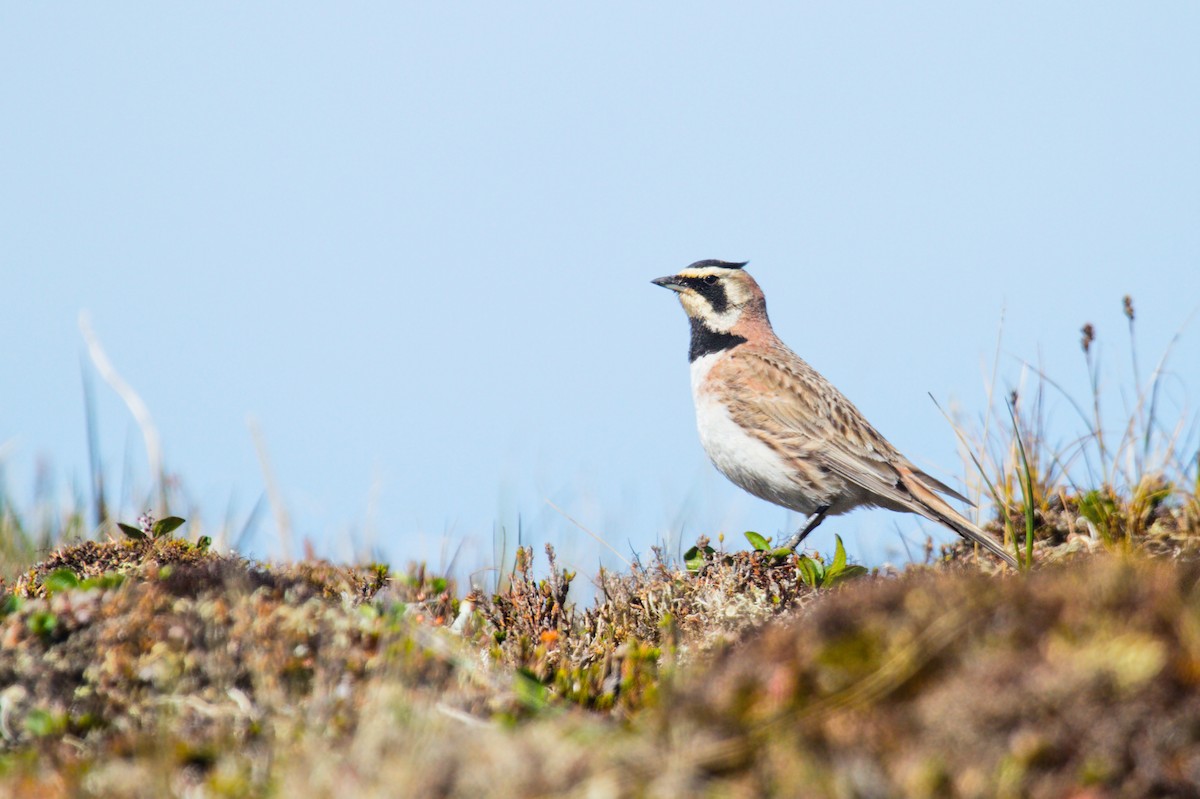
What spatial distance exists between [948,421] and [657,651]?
3.68 m

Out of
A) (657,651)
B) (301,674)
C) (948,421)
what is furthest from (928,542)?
(301,674)

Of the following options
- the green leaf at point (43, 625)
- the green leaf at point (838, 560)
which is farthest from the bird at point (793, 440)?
the green leaf at point (43, 625)

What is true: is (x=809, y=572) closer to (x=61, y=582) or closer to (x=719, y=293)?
(x=719, y=293)

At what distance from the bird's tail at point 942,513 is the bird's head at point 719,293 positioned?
206 cm

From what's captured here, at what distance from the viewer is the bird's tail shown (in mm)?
7359

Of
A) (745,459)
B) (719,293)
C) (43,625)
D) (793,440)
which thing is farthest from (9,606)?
(719,293)

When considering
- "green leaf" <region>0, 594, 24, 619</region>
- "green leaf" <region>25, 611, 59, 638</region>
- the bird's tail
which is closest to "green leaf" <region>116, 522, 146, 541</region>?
"green leaf" <region>0, 594, 24, 619</region>

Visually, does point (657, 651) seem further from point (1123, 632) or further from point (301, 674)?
point (1123, 632)

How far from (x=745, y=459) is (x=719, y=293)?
1.80 metres

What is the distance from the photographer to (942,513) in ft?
26.0

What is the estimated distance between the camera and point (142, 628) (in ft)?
14.5

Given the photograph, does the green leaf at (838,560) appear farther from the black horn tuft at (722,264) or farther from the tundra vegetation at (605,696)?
the black horn tuft at (722,264)

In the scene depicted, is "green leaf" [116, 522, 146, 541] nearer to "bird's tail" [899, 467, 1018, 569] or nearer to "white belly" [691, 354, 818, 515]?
"white belly" [691, 354, 818, 515]

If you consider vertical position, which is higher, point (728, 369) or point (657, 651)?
point (728, 369)
